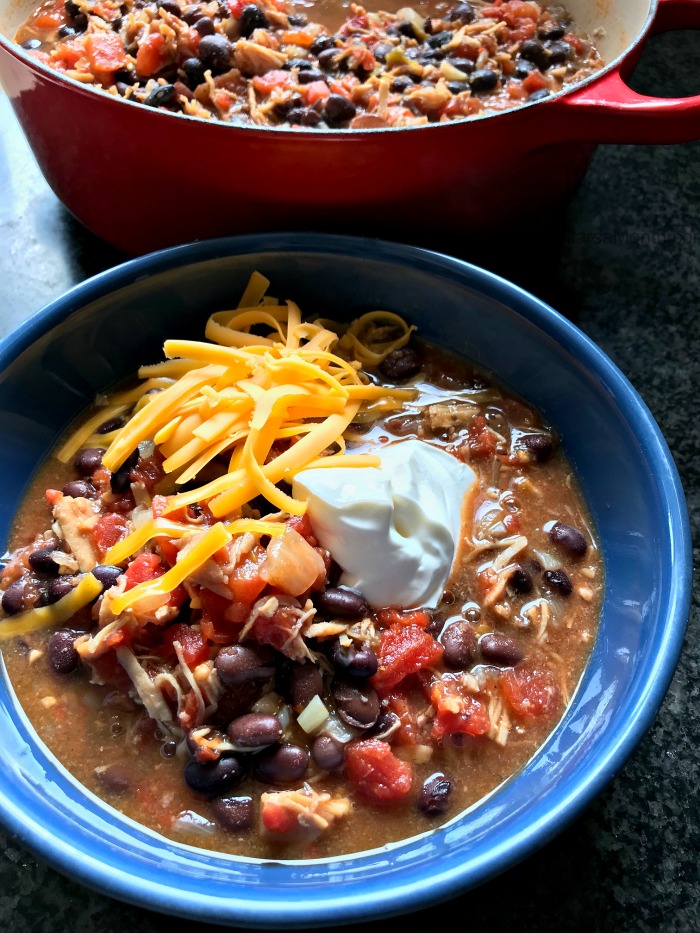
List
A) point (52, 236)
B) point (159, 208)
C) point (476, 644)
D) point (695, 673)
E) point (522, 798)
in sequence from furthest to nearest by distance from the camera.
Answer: point (52, 236), point (159, 208), point (695, 673), point (476, 644), point (522, 798)

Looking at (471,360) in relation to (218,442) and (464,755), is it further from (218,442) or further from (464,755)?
(464,755)

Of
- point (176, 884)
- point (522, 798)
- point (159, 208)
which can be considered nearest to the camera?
point (176, 884)

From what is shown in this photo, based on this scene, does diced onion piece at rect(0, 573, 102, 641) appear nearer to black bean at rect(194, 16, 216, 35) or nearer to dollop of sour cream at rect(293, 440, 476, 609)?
dollop of sour cream at rect(293, 440, 476, 609)

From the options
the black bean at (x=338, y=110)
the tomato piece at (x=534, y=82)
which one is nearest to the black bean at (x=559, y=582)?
the black bean at (x=338, y=110)

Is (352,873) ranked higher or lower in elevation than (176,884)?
lower

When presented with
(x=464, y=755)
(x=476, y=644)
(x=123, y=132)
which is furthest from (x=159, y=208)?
(x=464, y=755)
